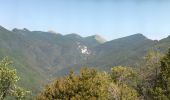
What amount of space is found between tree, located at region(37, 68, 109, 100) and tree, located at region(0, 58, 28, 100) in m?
12.3

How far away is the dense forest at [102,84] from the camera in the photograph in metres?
66.9

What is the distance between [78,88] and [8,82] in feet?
58.2

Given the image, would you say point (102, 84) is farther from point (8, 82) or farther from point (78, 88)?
point (8, 82)

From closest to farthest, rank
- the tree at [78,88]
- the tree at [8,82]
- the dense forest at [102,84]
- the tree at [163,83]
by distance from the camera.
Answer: the tree at [8,82] < the dense forest at [102,84] < the tree at [78,88] < the tree at [163,83]

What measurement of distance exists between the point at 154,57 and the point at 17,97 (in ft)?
150

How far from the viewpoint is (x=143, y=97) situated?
328ft

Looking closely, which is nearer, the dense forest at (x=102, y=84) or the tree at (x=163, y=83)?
the dense forest at (x=102, y=84)

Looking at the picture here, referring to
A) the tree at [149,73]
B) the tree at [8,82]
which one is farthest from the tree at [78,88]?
the tree at [149,73]

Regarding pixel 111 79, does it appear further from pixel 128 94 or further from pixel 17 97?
pixel 17 97

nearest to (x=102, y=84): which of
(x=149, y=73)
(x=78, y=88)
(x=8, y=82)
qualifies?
(x=78, y=88)

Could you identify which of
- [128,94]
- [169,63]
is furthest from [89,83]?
[169,63]

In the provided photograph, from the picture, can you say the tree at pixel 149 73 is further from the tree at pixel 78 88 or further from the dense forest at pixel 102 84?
the tree at pixel 78 88

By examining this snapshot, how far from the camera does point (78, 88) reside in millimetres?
79750

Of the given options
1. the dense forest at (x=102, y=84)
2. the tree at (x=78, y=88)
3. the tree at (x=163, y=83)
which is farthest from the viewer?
the tree at (x=163, y=83)
